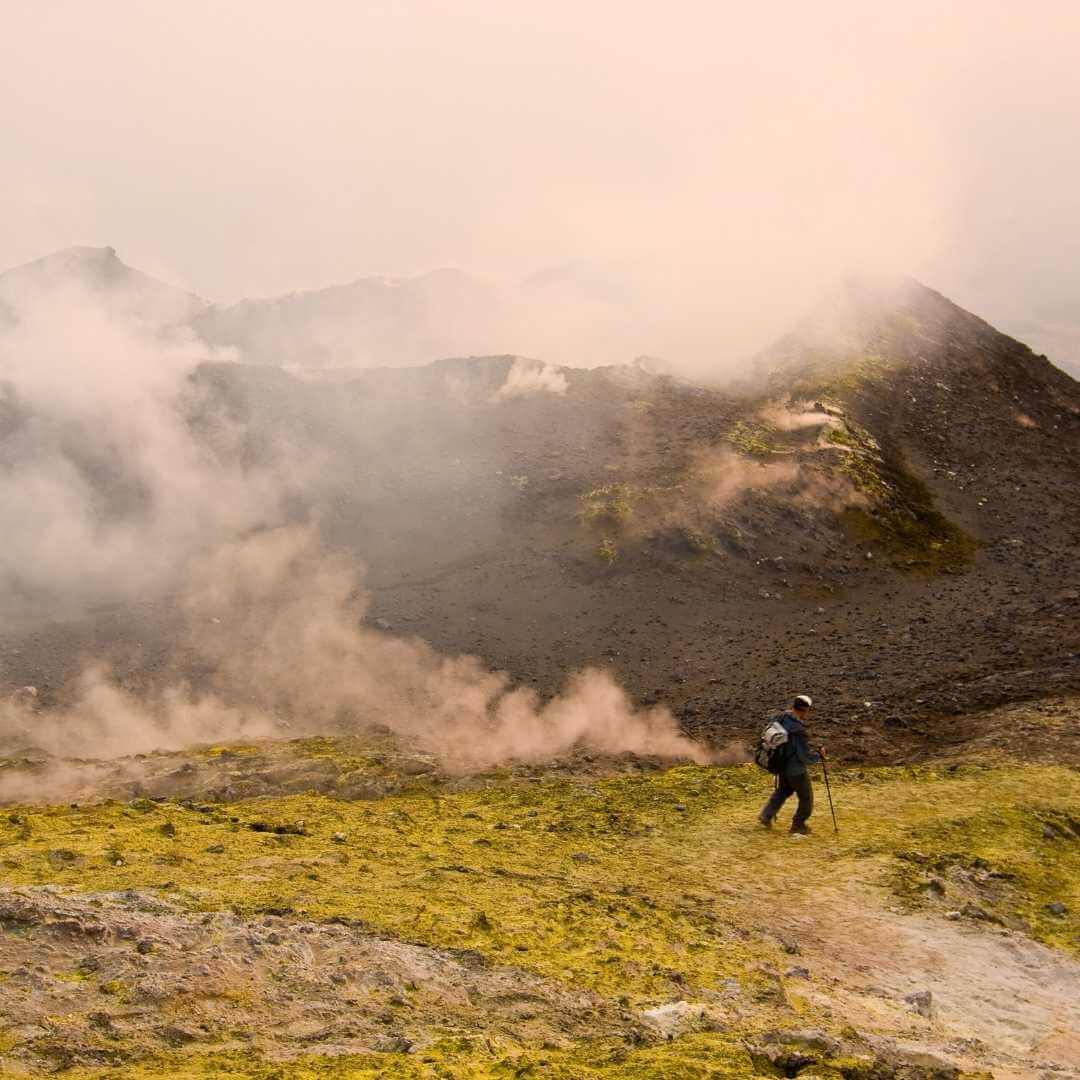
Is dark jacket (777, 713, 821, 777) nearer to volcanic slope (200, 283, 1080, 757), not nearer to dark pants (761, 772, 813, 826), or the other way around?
dark pants (761, 772, 813, 826)

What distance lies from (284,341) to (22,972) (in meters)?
46.0

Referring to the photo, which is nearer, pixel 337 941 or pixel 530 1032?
pixel 530 1032

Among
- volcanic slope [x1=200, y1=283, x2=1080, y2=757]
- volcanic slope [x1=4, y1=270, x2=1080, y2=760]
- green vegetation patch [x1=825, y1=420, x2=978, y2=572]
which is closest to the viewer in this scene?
volcanic slope [x1=4, y1=270, x2=1080, y2=760]

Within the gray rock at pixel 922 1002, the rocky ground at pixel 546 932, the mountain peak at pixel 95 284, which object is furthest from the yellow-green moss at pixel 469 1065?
the mountain peak at pixel 95 284

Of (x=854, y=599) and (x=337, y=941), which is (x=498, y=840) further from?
(x=854, y=599)

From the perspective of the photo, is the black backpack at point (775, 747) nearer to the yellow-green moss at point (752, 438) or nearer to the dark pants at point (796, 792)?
the dark pants at point (796, 792)

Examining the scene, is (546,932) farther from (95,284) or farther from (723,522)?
(95,284)

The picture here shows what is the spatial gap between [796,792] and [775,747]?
657 millimetres

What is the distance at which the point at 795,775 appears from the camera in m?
11.5

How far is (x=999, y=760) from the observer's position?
45.6 ft

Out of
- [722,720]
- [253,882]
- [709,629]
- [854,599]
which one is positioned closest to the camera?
[253,882]

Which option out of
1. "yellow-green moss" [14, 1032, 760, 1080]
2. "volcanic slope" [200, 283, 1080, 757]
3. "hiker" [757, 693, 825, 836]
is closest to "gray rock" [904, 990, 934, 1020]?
"yellow-green moss" [14, 1032, 760, 1080]

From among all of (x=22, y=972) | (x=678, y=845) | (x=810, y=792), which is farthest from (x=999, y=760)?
(x=22, y=972)

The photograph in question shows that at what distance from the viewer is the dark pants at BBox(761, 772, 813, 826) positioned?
11.5 metres
